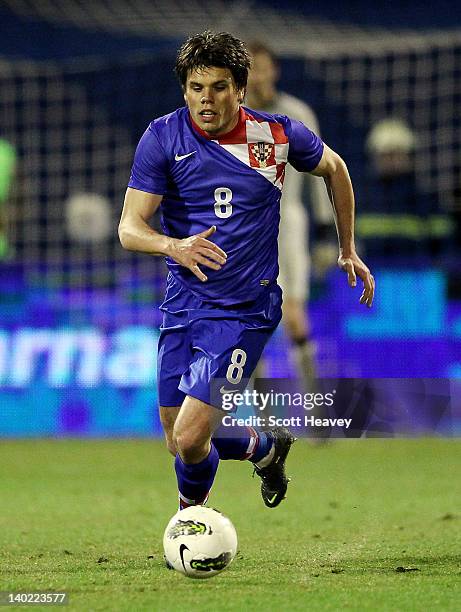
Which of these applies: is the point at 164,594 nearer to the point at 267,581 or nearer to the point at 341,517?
the point at 267,581

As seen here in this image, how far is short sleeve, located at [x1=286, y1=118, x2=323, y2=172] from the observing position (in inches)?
206

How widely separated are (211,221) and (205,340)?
457mm

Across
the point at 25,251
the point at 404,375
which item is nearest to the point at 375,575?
the point at 404,375

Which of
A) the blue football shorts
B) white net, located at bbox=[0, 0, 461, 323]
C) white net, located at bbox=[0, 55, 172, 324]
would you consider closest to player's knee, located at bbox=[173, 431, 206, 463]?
the blue football shorts

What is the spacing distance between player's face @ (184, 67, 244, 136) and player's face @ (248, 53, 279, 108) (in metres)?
4.15

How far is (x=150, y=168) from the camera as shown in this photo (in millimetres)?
4965

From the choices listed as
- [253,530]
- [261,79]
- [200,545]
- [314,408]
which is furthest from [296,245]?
[200,545]

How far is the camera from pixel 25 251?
1387cm

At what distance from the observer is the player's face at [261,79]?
9.09 meters

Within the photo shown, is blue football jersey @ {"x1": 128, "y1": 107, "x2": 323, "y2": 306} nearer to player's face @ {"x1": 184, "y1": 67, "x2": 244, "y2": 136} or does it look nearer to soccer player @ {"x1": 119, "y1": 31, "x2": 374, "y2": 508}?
soccer player @ {"x1": 119, "y1": 31, "x2": 374, "y2": 508}

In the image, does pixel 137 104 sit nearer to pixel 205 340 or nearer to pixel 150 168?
pixel 150 168

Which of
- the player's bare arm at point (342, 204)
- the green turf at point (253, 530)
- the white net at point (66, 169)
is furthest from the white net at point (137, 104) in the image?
the player's bare arm at point (342, 204)

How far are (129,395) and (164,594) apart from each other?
6613mm

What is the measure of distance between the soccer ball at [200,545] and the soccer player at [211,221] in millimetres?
367
